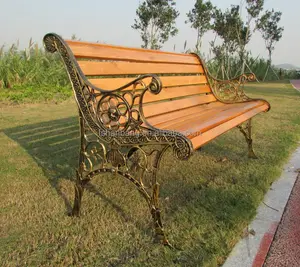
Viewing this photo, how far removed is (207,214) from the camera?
75.0 inches

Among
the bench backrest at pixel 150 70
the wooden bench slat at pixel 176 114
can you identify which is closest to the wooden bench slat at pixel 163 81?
the bench backrest at pixel 150 70

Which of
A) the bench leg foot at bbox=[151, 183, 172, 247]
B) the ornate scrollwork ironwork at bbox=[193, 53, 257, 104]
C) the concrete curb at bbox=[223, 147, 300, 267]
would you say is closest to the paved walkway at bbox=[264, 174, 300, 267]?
the concrete curb at bbox=[223, 147, 300, 267]

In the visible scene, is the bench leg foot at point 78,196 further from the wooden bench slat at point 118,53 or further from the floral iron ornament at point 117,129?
the wooden bench slat at point 118,53

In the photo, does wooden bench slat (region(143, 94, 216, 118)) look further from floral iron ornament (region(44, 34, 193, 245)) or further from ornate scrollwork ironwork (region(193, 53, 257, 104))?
floral iron ornament (region(44, 34, 193, 245))

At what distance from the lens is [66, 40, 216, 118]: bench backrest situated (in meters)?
1.90

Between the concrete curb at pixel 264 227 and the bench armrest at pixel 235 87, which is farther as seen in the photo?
the bench armrest at pixel 235 87

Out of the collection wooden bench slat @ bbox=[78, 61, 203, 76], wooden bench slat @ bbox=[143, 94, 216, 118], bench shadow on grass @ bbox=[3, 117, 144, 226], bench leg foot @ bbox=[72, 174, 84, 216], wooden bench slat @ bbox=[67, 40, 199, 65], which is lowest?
bench shadow on grass @ bbox=[3, 117, 144, 226]

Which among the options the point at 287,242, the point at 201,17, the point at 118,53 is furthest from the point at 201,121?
the point at 201,17

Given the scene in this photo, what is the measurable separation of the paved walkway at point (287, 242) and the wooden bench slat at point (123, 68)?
1.46m

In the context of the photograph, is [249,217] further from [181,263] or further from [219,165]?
[219,165]

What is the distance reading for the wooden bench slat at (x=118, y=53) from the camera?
6.00 feet

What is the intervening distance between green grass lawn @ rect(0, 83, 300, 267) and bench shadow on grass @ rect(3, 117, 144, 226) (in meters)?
0.01

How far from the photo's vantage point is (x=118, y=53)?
6.91 feet

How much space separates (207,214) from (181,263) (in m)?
0.52
